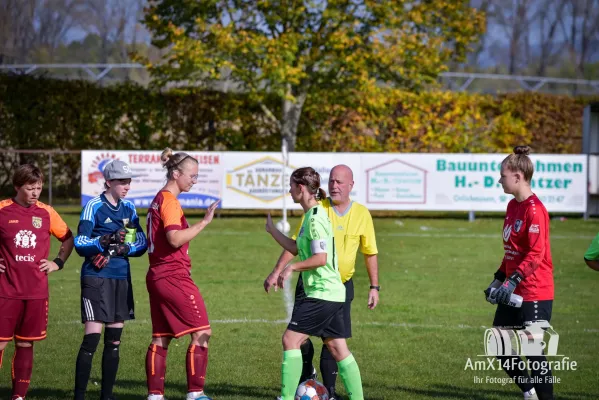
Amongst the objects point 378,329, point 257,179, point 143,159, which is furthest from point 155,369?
point 143,159

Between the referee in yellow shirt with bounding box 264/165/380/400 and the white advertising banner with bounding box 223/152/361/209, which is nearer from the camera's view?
the referee in yellow shirt with bounding box 264/165/380/400

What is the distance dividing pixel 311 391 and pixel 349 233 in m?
1.27

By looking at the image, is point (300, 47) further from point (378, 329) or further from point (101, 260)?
point (101, 260)

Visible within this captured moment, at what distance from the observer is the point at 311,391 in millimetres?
6730

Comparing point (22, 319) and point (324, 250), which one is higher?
point (324, 250)

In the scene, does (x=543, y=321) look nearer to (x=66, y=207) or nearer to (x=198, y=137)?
(x=66, y=207)

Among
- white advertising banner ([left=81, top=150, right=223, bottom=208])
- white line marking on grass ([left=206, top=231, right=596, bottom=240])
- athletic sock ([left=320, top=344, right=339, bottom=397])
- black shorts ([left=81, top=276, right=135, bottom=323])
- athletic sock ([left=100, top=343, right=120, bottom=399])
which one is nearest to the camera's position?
black shorts ([left=81, top=276, right=135, bottom=323])

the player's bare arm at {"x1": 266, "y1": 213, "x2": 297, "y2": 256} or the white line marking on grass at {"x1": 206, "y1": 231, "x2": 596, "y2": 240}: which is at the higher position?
the white line marking on grass at {"x1": 206, "y1": 231, "x2": 596, "y2": 240}

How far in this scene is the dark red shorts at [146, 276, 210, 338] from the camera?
6.50 m

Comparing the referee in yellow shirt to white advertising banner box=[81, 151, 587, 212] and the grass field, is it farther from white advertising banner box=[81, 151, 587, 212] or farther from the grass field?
white advertising banner box=[81, 151, 587, 212]

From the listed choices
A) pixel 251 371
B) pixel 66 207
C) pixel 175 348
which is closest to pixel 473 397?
pixel 251 371

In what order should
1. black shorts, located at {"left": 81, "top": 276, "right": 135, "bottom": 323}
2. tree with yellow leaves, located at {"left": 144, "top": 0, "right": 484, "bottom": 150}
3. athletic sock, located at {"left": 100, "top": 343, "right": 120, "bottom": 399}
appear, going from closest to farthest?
black shorts, located at {"left": 81, "top": 276, "right": 135, "bottom": 323}
athletic sock, located at {"left": 100, "top": 343, "right": 120, "bottom": 399}
tree with yellow leaves, located at {"left": 144, "top": 0, "right": 484, "bottom": 150}

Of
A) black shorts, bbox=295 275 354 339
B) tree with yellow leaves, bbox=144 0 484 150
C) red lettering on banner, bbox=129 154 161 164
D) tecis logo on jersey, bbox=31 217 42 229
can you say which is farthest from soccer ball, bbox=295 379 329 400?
tree with yellow leaves, bbox=144 0 484 150

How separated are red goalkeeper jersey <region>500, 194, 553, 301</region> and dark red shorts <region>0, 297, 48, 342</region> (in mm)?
3642
